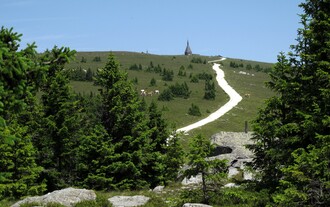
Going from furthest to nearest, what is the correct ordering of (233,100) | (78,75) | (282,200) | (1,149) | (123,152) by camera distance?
1. (78,75)
2. (233,100)
3. (123,152)
4. (1,149)
5. (282,200)

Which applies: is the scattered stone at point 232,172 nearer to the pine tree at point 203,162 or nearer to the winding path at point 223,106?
the pine tree at point 203,162

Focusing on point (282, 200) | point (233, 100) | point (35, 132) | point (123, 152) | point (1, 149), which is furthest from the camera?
point (233, 100)

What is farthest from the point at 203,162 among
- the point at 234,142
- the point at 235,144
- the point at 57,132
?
the point at 234,142

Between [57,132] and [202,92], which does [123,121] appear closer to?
[57,132]

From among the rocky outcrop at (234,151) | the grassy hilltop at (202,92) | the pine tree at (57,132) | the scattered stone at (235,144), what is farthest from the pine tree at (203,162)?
the grassy hilltop at (202,92)

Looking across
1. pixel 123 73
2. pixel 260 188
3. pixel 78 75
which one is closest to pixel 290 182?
pixel 260 188

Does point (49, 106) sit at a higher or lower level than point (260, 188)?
higher

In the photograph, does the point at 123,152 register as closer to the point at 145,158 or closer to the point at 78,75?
the point at 145,158

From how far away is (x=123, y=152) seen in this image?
2248 centimetres

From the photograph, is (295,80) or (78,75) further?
(78,75)

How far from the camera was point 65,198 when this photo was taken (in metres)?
16.4

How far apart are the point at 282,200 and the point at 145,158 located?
13.0 m

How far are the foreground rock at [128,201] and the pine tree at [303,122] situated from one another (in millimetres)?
5378

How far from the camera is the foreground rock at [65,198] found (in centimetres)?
1602
